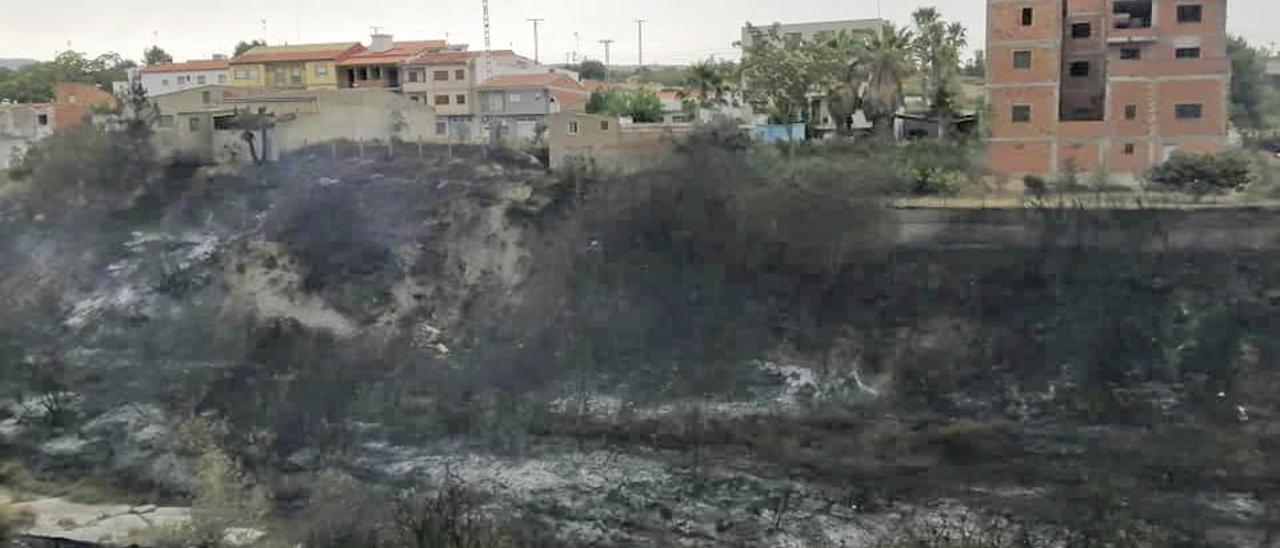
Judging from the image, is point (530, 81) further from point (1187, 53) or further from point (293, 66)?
point (1187, 53)

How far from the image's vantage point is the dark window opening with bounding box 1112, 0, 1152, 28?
33.4 m

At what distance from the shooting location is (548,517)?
854 inches

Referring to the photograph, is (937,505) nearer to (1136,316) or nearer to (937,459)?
(937,459)

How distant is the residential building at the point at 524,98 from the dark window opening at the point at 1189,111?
67.2ft

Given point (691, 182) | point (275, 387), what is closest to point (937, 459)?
point (691, 182)

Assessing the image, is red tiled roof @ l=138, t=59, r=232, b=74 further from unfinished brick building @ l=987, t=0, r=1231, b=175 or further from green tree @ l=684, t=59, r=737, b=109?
unfinished brick building @ l=987, t=0, r=1231, b=175

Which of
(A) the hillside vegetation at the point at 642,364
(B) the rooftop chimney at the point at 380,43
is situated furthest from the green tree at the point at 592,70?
(A) the hillside vegetation at the point at 642,364

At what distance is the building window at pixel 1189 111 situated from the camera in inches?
1228

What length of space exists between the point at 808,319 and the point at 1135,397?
23.6 ft

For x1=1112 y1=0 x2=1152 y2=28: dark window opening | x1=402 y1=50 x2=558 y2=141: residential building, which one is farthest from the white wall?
x1=1112 y1=0 x2=1152 y2=28: dark window opening

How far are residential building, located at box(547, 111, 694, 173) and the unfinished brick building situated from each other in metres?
8.59

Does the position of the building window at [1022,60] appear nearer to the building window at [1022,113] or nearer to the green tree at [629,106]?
the building window at [1022,113]

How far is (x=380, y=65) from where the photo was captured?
1924 inches

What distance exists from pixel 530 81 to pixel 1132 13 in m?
21.2
